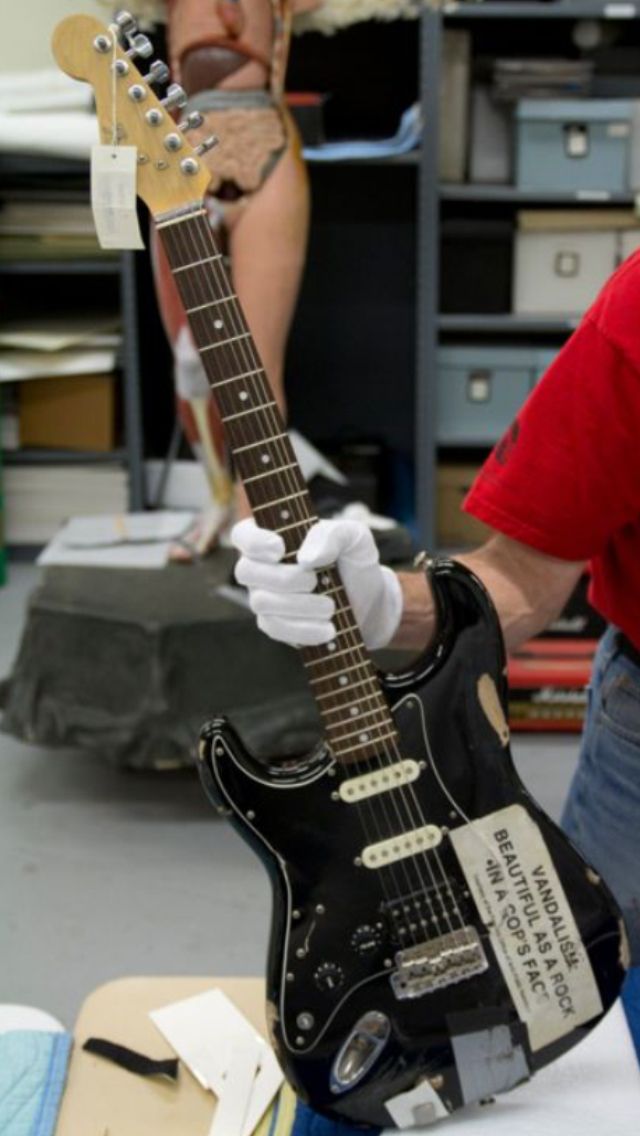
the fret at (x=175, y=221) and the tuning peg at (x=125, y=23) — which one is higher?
the tuning peg at (x=125, y=23)

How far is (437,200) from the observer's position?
11.3ft

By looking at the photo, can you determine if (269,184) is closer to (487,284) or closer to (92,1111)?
(487,284)

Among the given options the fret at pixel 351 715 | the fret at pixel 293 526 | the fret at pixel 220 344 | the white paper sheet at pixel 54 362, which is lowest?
the white paper sheet at pixel 54 362

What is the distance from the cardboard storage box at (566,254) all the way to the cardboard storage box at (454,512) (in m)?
0.49

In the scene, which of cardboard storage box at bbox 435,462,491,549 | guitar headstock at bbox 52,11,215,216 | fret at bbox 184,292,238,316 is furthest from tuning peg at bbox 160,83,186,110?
cardboard storage box at bbox 435,462,491,549

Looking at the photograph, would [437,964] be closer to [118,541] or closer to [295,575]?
[295,575]

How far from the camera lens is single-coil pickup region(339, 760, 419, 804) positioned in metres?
1.01

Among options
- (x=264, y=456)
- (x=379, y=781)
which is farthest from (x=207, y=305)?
(x=379, y=781)

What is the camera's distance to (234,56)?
235 cm

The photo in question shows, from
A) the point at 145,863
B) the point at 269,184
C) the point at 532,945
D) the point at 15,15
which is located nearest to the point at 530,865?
the point at 532,945

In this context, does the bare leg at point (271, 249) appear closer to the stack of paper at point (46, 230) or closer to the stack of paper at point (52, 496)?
the stack of paper at point (46, 230)

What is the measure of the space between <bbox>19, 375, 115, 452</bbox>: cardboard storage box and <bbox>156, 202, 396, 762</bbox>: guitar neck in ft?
8.97

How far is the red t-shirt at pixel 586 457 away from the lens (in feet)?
3.62

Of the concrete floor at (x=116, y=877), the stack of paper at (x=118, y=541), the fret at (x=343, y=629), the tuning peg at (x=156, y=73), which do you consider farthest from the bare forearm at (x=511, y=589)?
the stack of paper at (x=118, y=541)
